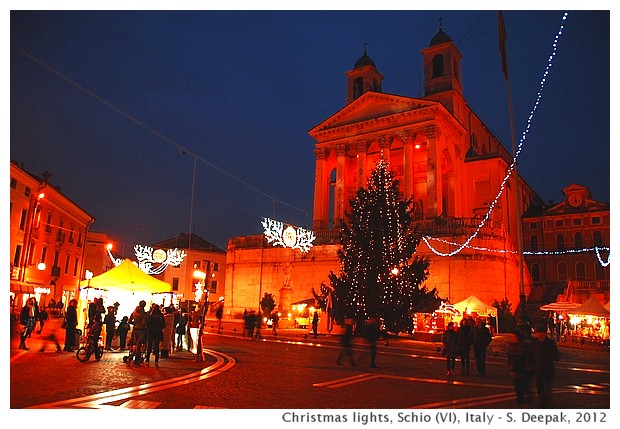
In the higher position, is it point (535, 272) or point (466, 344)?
point (535, 272)

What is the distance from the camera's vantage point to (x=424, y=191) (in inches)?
2250

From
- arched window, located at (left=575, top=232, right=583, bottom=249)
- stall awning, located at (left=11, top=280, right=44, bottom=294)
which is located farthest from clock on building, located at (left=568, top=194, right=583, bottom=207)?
stall awning, located at (left=11, top=280, right=44, bottom=294)

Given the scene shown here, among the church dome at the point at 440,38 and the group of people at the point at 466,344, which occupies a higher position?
the church dome at the point at 440,38

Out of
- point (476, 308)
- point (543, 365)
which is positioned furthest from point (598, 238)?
point (543, 365)

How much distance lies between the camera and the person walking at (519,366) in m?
9.43

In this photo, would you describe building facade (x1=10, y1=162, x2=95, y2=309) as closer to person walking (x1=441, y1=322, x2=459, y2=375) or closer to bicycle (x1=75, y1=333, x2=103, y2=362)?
bicycle (x1=75, y1=333, x2=103, y2=362)

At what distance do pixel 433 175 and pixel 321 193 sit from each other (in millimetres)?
11868

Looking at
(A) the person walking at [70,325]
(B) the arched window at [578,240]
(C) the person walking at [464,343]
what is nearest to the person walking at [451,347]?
(C) the person walking at [464,343]

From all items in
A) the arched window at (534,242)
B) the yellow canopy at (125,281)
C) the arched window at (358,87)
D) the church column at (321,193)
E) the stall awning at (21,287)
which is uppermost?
the arched window at (358,87)

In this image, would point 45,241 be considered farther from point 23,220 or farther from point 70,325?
point 70,325

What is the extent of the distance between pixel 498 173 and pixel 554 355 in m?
47.6

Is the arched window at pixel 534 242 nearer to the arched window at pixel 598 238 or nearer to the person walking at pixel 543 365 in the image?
the arched window at pixel 598 238
